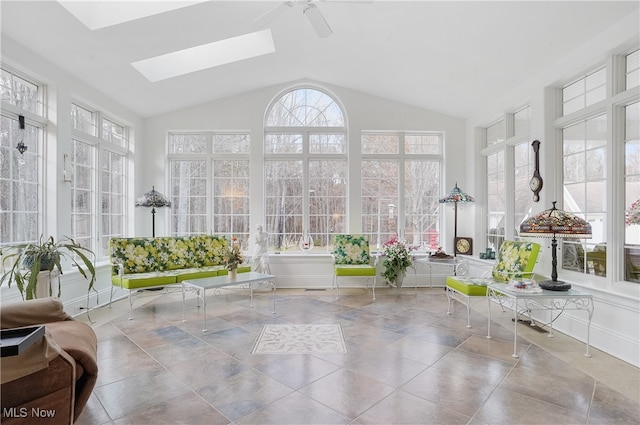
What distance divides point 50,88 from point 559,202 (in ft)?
20.0

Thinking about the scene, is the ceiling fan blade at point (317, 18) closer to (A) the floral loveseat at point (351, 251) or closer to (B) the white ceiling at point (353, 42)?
(B) the white ceiling at point (353, 42)

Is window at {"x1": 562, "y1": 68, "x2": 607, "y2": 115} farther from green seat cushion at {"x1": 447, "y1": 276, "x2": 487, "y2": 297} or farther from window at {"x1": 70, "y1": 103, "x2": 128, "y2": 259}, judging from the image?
window at {"x1": 70, "y1": 103, "x2": 128, "y2": 259}

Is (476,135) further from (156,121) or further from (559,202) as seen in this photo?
(156,121)

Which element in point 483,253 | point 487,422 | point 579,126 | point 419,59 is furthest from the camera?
point 483,253

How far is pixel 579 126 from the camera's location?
377 cm

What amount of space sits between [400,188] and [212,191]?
3.38 meters

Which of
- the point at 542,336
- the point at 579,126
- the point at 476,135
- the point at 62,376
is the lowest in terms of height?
the point at 542,336

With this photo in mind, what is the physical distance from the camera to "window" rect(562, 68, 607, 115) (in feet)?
11.4

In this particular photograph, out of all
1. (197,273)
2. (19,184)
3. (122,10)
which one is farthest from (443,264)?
(19,184)

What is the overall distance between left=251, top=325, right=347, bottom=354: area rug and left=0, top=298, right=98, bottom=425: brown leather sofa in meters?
1.42

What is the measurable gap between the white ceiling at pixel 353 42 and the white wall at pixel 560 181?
128 mm

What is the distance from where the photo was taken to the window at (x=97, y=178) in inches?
179

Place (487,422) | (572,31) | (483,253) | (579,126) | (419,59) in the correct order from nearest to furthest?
1. (487,422)
2. (572,31)
3. (579,126)
4. (419,59)
5. (483,253)

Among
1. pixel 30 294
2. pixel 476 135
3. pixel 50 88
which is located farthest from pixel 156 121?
pixel 476 135
